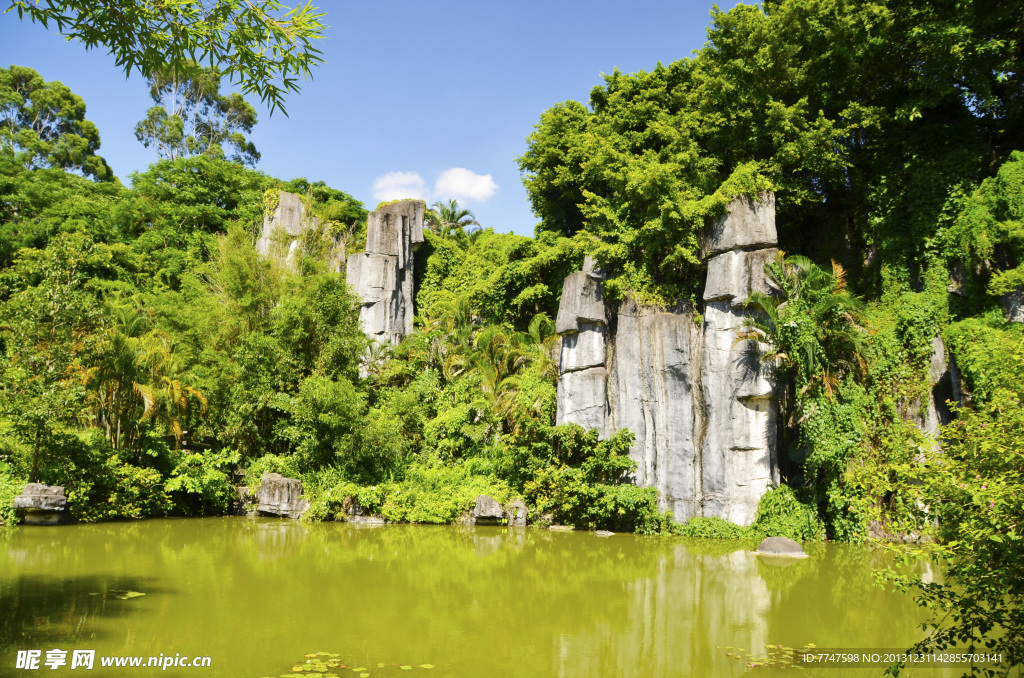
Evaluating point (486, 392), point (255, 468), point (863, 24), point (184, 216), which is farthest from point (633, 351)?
point (184, 216)

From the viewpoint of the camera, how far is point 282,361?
1641 centimetres

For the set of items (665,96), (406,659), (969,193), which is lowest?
(406,659)

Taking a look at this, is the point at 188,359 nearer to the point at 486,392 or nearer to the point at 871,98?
the point at 486,392

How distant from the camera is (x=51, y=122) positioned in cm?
3062

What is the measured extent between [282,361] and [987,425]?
605 inches

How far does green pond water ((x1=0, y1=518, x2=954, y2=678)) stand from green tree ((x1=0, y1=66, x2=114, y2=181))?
23738 millimetres

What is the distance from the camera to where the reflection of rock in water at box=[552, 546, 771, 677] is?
18.7 ft

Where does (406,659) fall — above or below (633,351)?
below

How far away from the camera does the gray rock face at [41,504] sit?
40.3ft

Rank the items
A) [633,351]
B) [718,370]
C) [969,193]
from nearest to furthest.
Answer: [969,193] → [718,370] → [633,351]

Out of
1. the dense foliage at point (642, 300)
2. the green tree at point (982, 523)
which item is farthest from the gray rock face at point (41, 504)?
the green tree at point (982, 523)

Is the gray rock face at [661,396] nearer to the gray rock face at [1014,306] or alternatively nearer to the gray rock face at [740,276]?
the gray rock face at [740,276]

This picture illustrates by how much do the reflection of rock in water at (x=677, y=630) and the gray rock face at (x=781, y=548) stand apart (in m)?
1.59

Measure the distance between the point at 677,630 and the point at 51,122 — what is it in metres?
36.1
